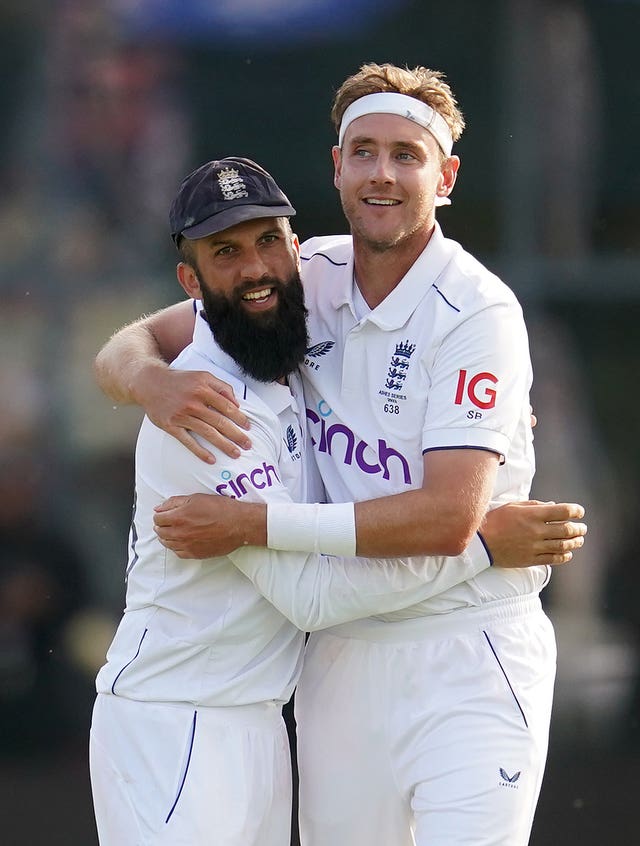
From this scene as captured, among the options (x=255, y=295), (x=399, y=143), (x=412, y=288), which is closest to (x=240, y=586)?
(x=255, y=295)

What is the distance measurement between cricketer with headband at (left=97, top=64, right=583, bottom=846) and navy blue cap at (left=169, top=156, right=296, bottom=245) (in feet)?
0.55

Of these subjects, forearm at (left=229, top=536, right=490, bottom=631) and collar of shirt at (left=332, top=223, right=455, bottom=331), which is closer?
forearm at (left=229, top=536, right=490, bottom=631)

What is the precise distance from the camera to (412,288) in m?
2.95

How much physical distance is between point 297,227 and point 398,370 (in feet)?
7.07

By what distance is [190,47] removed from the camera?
16.5 ft

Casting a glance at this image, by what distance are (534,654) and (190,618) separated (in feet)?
2.30

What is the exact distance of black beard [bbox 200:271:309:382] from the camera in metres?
2.90

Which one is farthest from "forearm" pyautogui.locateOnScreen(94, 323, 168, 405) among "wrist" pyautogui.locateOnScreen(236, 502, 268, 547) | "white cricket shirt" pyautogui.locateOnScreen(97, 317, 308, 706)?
"wrist" pyautogui.locateOnScreen(236, 502, 268, 547)

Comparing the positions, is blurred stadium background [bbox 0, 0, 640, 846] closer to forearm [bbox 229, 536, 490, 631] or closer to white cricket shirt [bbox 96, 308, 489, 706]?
white cricket shirt [bbox 96, 308, 489, 706]

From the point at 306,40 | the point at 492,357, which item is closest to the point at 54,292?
the point at 306,40

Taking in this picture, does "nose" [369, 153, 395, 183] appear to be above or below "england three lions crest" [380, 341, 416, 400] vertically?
above

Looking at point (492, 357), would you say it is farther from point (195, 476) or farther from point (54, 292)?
point (54, 292)

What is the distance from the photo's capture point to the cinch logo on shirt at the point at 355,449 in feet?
9.52

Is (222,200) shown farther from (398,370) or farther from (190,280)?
(398,370)
